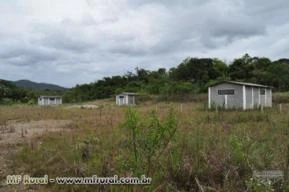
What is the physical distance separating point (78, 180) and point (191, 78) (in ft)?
194

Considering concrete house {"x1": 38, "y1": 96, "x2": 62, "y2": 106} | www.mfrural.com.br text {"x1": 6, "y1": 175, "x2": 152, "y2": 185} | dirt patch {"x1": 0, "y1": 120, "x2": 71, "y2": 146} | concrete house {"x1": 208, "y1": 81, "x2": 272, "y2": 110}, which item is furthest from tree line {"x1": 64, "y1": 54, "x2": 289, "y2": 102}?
www.mfrural.com.br text {"x1": 6, "y1": 175, "x2": 152, "y2": 185}

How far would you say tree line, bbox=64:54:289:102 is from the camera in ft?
168

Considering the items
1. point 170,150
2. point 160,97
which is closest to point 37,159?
point 170,150

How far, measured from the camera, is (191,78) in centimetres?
6297

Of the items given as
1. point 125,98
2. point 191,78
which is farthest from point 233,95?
point 191,78

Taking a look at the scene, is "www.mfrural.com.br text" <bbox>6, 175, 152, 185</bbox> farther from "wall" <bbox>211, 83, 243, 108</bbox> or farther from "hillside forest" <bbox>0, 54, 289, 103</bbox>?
"hillside forest" <bbox>0, 54, 289, 103</bbox>

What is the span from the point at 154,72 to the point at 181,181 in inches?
2749

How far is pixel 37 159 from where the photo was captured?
6.72m

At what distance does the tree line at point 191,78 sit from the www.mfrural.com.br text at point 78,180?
4034 centimetres

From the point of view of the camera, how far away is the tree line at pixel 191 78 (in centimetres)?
5109

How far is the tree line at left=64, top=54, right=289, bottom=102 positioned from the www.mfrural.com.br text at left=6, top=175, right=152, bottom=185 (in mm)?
40341

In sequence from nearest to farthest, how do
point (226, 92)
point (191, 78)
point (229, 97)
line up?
point (229, 97), point (226, 92), point (191, 78)

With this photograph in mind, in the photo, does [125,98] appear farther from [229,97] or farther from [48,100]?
[229,97]

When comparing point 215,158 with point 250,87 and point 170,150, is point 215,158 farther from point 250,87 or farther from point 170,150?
point 250,87
